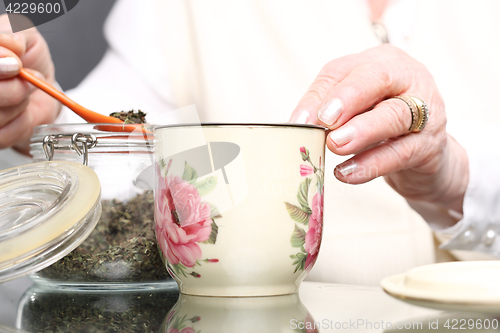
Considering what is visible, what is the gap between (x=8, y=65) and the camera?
1.40ft

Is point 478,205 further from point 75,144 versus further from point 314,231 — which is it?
point 75,144

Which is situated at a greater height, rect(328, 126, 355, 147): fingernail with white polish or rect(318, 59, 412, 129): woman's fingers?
rect(318, 59, 412, 129): woman's fingers

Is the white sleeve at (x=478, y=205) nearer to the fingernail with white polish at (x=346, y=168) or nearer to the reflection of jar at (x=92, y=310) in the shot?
the fingernail with white polish at (x=346, y=168)

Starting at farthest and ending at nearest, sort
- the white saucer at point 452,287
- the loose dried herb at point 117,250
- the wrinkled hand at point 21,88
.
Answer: the wrinkled hand at point 21,88, the loose dried herb at point 117,250, the white saucer at point 452,287

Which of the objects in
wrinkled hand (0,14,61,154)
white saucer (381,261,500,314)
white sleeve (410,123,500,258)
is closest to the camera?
white saucer (381,261,500,314)

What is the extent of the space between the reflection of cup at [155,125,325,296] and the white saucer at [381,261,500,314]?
7 centimetres

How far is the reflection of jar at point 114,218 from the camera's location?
0.33 metres

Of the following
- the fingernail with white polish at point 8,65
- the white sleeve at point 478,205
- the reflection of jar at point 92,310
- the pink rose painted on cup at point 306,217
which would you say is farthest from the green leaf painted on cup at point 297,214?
the white sleeve at point 478,205

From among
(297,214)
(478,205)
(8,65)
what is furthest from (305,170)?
(478,205)

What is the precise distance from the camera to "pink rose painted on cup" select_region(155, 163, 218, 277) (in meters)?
0.28

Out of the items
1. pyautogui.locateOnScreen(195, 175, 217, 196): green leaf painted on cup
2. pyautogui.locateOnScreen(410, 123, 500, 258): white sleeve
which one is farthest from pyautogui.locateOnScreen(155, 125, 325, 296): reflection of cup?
pyautogui.locateOnScreen(410, 123, 500, 258): white sleeve

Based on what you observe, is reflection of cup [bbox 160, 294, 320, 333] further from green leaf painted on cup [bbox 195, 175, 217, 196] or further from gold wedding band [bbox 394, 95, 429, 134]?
gold wedding band [bbox 394, 95, 429, 134]

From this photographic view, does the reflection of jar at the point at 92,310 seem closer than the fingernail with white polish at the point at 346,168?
Yes

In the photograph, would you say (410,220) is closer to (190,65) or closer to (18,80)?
(190,65)
